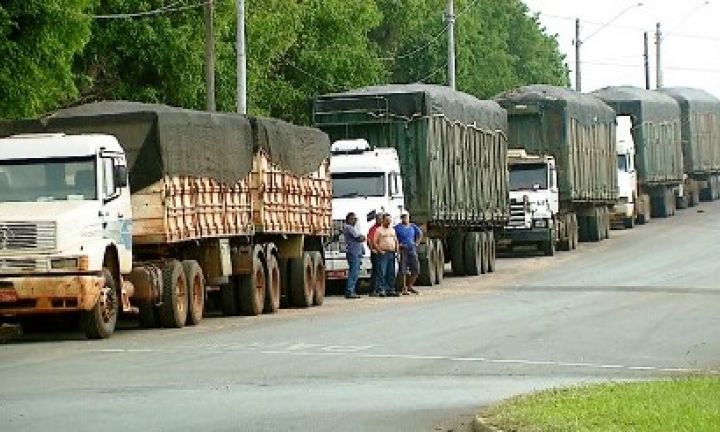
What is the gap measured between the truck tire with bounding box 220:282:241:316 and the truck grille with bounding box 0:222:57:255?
775 cm

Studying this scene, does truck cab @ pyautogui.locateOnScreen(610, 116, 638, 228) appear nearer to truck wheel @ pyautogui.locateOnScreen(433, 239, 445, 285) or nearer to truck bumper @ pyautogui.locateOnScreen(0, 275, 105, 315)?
truck wheel @ pyautogui.locateOnScreen(433, 239, 445, 285)

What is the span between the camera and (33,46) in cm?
3506

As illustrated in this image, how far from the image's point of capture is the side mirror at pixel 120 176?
29125 mm

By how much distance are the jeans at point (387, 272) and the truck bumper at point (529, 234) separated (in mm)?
15106

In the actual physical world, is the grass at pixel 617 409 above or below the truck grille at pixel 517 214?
below

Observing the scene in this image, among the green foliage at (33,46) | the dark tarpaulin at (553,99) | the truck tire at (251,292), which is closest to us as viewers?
the green foliage at (33,46)

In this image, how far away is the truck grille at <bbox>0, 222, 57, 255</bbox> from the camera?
27750 millimetres

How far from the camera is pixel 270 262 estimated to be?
36438 mm

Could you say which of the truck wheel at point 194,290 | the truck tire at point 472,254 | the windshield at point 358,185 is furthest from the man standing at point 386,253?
the truck wheel at point 194,290

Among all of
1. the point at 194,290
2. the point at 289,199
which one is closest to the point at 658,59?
the point at 289,199

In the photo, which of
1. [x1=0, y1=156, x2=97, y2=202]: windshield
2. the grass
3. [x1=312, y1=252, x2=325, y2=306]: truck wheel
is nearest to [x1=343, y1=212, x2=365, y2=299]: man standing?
[x1=312, y1=252, x2=325, y2=306]: truck wheel

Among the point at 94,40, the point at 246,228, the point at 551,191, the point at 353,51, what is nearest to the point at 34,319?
the point at 246,228

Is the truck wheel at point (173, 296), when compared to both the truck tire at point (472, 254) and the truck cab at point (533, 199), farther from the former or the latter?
the truck cab at point (533, 199)

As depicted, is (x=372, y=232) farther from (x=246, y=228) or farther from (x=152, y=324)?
(x=152, y=324)
